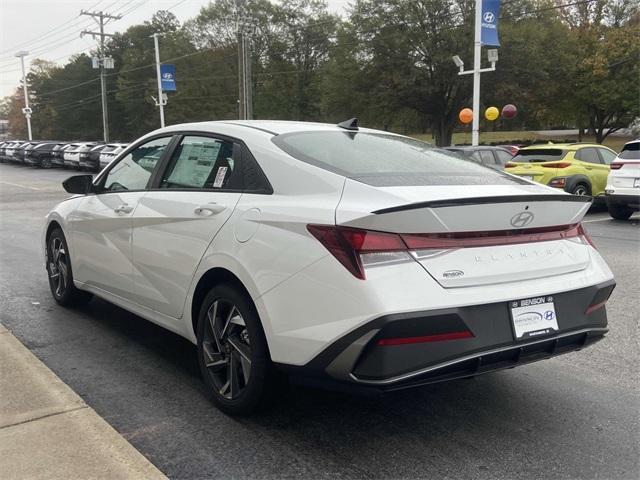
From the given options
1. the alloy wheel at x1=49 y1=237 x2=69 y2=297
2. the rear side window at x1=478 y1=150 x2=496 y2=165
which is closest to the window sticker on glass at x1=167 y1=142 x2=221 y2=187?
the alloy wheel at x1=49 y1=237 x2=69 y2=297

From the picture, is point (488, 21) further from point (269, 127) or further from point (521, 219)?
point (521, 219)

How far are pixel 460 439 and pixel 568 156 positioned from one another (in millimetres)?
11543

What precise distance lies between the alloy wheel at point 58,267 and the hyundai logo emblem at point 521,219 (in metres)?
4.05

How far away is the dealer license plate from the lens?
2.85 metres

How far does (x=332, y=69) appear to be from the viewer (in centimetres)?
4572

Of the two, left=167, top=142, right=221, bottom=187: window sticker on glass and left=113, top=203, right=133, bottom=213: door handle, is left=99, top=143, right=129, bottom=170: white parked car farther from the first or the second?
left=167, top=142, right=221, bottom=187: window sticker on glass

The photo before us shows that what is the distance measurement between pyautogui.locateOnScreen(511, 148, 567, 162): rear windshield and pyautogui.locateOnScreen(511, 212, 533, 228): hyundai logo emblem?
36.5 ft

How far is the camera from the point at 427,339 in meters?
2.64

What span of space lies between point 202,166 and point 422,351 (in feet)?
6.46

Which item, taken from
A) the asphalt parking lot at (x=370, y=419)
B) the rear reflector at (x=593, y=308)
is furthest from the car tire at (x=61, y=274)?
the rear reflector at (x=593, y=308)

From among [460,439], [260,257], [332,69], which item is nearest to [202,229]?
[260,257]

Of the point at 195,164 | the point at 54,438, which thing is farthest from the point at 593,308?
the point at 54,438

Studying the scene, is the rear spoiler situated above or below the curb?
above

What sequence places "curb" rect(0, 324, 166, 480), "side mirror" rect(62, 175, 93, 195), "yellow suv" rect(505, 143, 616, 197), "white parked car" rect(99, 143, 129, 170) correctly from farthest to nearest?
"white parked car" rect(99, 143, 129, 170), "yellow suv" rect(505, 143, 616, 197), "side mirror" rect(62, 175, 93, 195), "curb" rect(0, 324, 166, 480)
